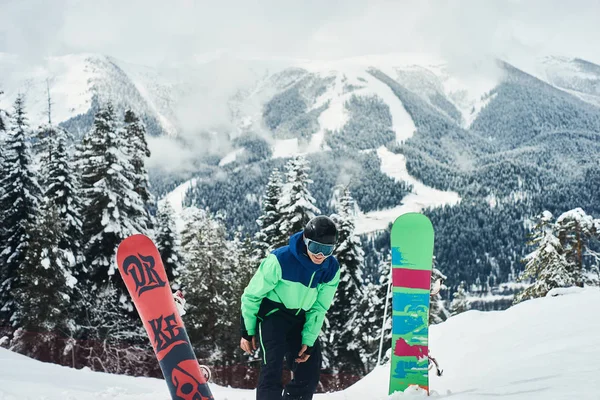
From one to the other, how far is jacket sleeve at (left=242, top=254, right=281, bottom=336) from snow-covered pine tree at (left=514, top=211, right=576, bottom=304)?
16.2m

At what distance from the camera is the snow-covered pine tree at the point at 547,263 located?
17.2 m

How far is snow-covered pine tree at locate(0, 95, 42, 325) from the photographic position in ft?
59.4

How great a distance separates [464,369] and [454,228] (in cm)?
17840

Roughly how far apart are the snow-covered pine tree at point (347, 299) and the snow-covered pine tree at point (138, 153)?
28.4 feet

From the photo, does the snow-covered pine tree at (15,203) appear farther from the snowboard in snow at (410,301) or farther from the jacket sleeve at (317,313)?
the jacket sleeve at (317,313)

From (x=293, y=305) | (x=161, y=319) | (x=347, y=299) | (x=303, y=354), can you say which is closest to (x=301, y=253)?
(x=293, y=305)

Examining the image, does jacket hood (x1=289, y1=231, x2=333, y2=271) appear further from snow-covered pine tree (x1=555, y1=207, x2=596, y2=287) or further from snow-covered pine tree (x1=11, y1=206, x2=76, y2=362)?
snow-covered pine tree (x1=555, y1=207, x2=596, y2=287)

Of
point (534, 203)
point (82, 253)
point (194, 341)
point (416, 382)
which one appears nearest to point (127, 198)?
point (82, 253)

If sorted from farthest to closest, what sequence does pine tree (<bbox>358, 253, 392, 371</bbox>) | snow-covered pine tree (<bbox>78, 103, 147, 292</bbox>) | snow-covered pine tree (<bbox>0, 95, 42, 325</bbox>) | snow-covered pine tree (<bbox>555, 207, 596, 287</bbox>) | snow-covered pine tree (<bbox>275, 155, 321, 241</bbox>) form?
pine tree (<bbox>358, 253, 392, 371</bbox>), snow-covered pine tree (<bbox>0, 95, 42, 325</bbox>), snow-covered pine tree (<bbox>275, 155, 321, 241</bbox>), snow-covered pine tree (<bbox>555, 207, 596, 287</bbox>), snow-covered pine tree (<bbox>78, 103, 147, 292</bbox>)

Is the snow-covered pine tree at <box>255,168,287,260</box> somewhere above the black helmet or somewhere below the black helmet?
above

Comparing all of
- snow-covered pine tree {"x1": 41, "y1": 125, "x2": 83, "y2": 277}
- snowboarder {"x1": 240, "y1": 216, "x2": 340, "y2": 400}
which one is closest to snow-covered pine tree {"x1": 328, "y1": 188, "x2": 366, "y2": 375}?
snow-covered pine tree {"x1": 41, "y1": 125, "x2": 83, "y2": 277}

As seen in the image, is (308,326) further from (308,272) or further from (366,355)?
(366,355)

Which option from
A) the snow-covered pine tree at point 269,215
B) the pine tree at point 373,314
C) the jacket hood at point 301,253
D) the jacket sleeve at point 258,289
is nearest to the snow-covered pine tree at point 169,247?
the snow-covered pine tree at point 269,215

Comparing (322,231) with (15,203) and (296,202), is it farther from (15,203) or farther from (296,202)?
(15,203)
